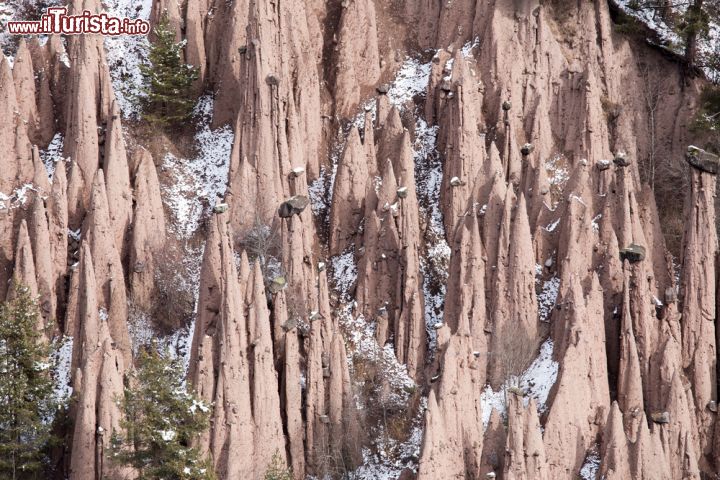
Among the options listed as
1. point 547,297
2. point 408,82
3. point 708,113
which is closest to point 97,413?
point 547,297

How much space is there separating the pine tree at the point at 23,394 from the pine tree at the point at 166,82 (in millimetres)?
14164

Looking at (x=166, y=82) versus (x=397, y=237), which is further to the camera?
(x=166, y=82)

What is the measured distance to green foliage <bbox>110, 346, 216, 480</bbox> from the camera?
4291 centimetres

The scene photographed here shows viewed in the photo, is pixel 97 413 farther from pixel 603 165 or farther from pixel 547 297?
pixel 603 165

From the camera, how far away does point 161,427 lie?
4328 cm

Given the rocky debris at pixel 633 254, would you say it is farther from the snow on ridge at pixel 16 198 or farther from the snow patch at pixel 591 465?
the snow on ridge at pixel 16 198

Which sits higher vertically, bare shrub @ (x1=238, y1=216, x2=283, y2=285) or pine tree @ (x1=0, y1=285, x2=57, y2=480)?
bare shrub @ (x1=238, y1=216, x2=283, y2=285)

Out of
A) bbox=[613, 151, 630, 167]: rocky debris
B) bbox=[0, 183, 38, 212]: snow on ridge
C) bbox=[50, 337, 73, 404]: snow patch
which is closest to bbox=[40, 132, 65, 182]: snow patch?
bbox=[0, 183, 38, 212]: snow on ridge

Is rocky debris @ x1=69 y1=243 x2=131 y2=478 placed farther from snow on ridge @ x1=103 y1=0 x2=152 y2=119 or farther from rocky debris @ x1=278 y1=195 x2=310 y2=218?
snow on ridge @ x1=103 y1=0 x2=152 y2=119

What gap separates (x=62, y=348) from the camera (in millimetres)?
50031

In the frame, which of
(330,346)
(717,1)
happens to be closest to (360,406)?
(330,346)

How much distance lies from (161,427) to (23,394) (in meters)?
5.94

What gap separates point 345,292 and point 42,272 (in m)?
12.6

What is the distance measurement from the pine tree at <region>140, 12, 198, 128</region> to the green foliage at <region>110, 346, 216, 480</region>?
56.8 feet
